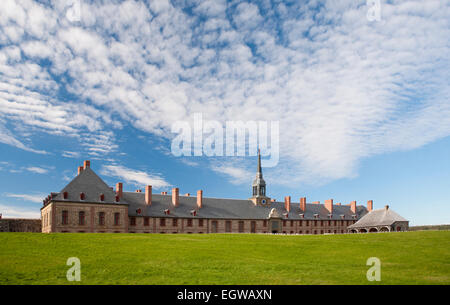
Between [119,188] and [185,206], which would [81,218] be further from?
[185,206]

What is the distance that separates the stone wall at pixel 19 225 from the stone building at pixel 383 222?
175 feet

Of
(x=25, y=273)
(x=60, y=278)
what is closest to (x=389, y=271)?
(x=60, y=278)

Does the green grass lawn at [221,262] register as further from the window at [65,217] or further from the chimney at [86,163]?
the chimney at [86,163]

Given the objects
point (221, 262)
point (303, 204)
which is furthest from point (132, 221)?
point (221, 262)

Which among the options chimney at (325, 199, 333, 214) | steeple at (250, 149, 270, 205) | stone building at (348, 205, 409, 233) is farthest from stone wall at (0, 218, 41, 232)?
chimney at (325, 199, 333, 214)

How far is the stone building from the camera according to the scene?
57969mm

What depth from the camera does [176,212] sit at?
60969 millimetres

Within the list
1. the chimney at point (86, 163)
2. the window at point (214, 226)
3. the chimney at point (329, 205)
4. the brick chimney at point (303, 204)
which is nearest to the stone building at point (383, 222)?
the brick chimney at point (303, 204)

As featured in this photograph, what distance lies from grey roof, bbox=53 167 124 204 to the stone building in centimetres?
4293

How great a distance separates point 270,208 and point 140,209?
1087 inches

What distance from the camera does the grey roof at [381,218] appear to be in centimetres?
5853

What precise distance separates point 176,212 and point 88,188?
631 inches

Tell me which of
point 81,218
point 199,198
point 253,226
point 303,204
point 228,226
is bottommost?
point 253,226
